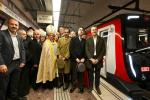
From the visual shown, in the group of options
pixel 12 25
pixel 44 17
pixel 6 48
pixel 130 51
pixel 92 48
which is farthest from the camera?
pixel 44 17

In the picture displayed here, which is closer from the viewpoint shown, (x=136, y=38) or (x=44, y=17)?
(x=136, y=38)

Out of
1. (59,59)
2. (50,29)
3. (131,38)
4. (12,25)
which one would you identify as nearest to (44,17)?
(50,29)

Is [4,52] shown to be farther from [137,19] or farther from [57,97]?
[137,19]

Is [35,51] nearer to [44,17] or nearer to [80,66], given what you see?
[80,66]

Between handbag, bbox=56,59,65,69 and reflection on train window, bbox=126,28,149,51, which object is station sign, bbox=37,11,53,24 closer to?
handbag, bbox=56,59,65,69

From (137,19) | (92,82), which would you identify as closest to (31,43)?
(92,82)

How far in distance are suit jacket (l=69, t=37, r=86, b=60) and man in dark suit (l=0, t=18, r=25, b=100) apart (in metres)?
1.46

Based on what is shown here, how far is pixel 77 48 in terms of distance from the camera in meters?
5.08

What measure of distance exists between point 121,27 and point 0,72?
2.78 metres

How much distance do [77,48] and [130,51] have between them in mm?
1230

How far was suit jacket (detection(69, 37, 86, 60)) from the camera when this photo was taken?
5.08 m

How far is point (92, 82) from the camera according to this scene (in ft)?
16.3

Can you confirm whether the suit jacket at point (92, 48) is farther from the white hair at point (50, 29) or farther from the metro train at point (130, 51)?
the white hair at point (50, 29)

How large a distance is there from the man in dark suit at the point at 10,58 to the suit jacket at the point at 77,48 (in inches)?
57.3
